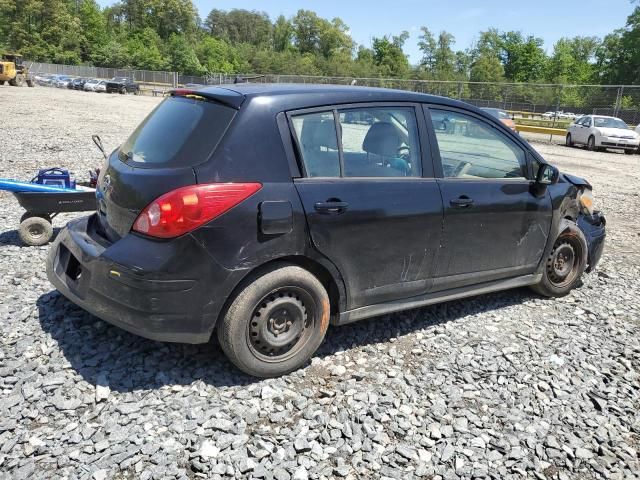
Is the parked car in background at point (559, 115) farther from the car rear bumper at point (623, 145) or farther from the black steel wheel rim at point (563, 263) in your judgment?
the black steel wheel rim at point (563, 263)

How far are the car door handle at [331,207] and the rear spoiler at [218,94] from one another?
76cm

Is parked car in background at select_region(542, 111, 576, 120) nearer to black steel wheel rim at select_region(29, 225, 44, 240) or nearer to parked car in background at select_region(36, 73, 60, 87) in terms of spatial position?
black steel wheel rim at select_region(29, 225, 44, 240)

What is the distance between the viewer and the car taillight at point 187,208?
2.91 m

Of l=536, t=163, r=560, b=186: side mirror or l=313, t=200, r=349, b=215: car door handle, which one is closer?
l=313, t=200, r=349, b=215: car door handle

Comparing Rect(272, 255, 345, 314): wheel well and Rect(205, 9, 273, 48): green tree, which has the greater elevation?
Rect(205, 9, 273, 48): green tree

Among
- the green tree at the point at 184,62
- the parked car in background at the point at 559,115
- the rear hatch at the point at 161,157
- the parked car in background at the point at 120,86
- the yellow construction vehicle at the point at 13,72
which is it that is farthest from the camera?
the green tree at the point at 184,62

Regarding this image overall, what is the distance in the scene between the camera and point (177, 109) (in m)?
3.54

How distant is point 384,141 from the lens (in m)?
3.82

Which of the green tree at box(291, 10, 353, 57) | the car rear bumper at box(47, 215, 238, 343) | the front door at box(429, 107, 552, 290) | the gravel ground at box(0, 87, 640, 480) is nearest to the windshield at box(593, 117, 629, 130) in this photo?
the gravel ground at box(0, 87, 640, 480)

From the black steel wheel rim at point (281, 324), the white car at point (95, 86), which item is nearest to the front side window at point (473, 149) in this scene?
the black steel wheel rim at point (281, 324)

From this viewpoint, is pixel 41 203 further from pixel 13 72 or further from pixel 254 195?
pixel 13 72

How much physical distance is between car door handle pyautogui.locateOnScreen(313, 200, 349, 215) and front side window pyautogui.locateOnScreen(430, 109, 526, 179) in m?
1.00

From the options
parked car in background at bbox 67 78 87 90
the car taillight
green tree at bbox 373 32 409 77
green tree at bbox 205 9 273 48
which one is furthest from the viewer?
green tree at bbox 205 9 273 48

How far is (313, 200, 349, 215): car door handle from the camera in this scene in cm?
325
